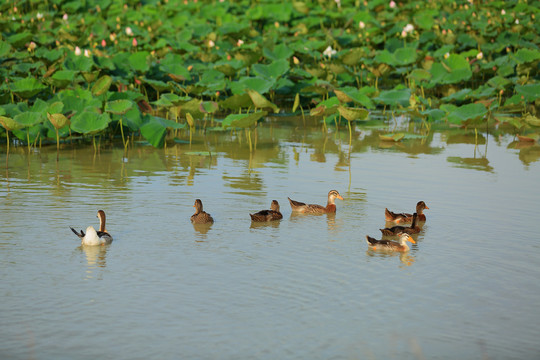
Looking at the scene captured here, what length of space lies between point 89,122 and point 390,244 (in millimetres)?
6171

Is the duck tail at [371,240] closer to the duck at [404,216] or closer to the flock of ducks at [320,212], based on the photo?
the flock of ducks at [320,212]

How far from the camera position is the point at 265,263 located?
6.98 metres

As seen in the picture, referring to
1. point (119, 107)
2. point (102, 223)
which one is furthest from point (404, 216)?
point (119, 107)

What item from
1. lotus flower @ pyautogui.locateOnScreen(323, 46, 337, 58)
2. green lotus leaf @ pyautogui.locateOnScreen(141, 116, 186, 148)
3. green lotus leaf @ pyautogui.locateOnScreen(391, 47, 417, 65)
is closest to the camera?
green lotus leaf @ pyautogui.locateOnScreen(141, 116, 186, 148)

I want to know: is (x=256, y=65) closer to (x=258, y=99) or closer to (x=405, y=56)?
(x=258, y=99)

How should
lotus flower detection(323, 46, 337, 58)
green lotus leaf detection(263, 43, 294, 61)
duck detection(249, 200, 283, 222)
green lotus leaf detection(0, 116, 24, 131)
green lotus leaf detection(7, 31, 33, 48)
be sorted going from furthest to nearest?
lotus flower detection(323, 46, 337, 58) < green lotus leaf detection(7, 31, 33, 48) < green lotus leaf detection(263, 43, 294, 61) < green lotus leaf detection(0, 116, 24, 131) < duck detection(249, 200, 283, 222)

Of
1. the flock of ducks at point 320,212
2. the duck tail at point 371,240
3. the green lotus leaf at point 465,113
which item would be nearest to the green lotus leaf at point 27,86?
the flock of ducks at point 320,212

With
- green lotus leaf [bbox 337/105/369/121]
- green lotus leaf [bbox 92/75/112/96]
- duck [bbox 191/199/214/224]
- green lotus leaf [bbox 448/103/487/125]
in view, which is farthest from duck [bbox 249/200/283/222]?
green lotus leaf [bbox 448/103/487/125]

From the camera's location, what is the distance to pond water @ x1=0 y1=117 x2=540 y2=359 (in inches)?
211

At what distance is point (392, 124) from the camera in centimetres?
1577

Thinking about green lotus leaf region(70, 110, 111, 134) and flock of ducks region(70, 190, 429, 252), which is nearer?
flock of ducks region(70, 190, 429, 252)

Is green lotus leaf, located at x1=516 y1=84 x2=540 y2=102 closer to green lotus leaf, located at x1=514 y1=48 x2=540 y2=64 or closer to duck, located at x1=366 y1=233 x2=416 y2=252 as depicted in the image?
green lotus leaf, located at x1=514 y1=48 x2=540 y2=64

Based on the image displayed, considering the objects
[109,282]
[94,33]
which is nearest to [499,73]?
[94,33]

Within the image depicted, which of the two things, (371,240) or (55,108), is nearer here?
(371,240)
